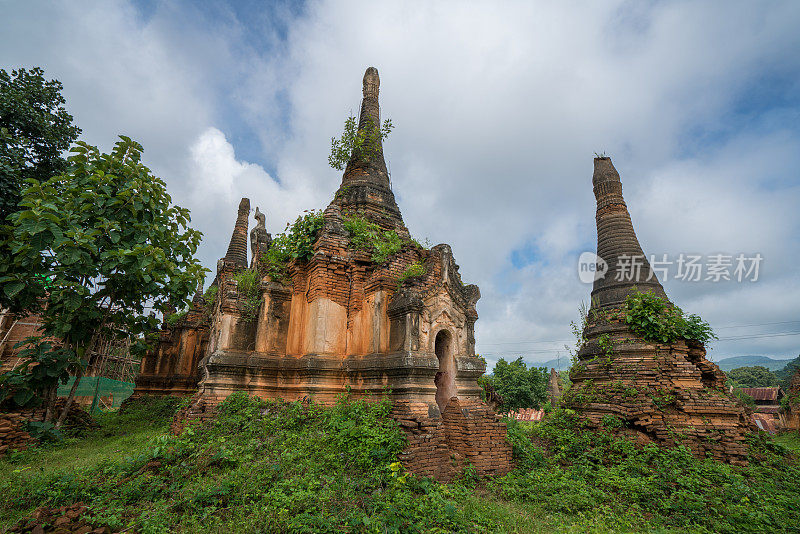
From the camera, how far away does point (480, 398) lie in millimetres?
9086

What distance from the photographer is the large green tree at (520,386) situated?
79.6ft

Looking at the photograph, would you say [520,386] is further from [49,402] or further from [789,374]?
[789,374]

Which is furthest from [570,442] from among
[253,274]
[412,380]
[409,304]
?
[253,274]

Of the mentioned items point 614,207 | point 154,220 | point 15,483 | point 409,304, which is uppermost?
point 614,207

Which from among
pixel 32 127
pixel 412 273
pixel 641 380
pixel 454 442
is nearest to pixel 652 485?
pixel 641 380

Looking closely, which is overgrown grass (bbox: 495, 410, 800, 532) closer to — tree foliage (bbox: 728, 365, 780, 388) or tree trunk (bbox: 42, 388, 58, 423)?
tree trunk (bbox: 42, 388, 58, 423)

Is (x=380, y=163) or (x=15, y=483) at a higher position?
(x=380, y=163)

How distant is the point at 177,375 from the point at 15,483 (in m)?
9.62

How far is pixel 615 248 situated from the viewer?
12.6m

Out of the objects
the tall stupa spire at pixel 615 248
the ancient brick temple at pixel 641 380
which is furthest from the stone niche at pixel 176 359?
the tall stupa spire at pixel 615 248

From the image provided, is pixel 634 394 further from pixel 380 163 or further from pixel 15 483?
pixel 15 483

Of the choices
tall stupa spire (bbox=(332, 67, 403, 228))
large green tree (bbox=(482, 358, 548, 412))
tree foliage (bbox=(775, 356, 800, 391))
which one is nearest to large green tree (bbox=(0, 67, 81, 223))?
tall stupa spire (bbox=(332, 67, 403, 228))

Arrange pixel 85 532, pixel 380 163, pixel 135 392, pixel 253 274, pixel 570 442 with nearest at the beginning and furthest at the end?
pixel 85 532 → pixel 570 442 → pixel 253 274 → pixel 380 163 → pixel 135 392

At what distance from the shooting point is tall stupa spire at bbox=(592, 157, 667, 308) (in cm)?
1188
